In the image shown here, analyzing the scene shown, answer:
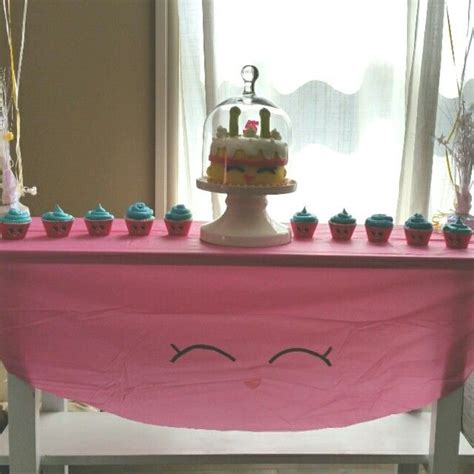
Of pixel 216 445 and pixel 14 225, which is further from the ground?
pixel 14 225

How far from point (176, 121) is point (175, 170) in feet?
0.49

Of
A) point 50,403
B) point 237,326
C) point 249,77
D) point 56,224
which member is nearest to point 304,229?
point 237,326

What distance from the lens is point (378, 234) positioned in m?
1.44

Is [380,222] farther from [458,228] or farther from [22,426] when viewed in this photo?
[22,426]

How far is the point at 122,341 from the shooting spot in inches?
55.3

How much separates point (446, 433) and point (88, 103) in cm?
140

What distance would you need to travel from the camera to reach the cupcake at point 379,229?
1.44m

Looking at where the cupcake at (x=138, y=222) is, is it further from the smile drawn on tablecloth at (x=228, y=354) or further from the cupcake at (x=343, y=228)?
the cupcake at (x=343, y=228)

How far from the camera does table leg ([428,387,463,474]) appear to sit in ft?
4.84

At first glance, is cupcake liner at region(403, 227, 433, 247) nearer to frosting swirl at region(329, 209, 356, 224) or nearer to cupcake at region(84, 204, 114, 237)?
frosting swirl at region(329, 209, 356, 224)

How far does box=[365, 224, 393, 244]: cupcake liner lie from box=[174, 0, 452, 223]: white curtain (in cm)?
71

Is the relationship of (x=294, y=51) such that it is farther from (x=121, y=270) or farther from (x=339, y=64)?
(x=121, y=270)

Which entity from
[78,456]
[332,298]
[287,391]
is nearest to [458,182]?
[332,298]

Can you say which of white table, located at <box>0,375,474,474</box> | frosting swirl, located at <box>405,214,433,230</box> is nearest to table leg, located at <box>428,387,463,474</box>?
white table, located at <box>0,375,474,474</box>
